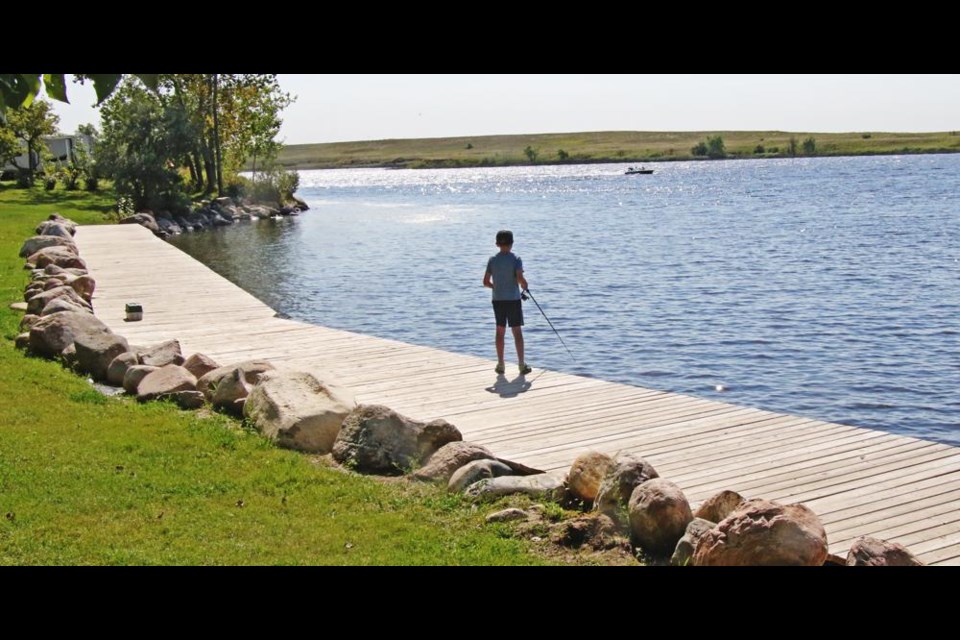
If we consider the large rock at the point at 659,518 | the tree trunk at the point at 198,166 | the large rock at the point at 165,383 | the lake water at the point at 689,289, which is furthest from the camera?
the tree trunk at the point at 198,166

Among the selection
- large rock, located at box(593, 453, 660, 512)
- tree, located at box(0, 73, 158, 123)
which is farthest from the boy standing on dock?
tree, located at box(0, 73, 158, 123)

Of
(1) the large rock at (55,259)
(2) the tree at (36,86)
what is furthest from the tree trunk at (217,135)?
(2) the tree at (36,86)

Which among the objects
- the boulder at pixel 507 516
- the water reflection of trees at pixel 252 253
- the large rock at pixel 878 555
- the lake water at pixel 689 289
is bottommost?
the lake water at pixel 689 289

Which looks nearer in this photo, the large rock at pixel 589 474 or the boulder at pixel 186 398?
the large rock at pixel 589 474

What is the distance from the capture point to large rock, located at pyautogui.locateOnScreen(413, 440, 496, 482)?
25.5 ft

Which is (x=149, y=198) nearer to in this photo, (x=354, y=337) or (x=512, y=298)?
(x=354, y=337)

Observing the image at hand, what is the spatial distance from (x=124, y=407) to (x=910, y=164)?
348 ft

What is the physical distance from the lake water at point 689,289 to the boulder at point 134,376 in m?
7.68

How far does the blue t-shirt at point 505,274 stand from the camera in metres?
12.1

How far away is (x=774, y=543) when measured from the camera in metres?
5.57

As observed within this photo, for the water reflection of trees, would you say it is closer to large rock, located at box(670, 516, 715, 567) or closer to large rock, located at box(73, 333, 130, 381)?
large rock, located at box(73, 333, 130, 381)

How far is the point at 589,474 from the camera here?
287 inches

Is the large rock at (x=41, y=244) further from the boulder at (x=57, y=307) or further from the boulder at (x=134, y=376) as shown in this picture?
the boulder at (x=134, y=376)
